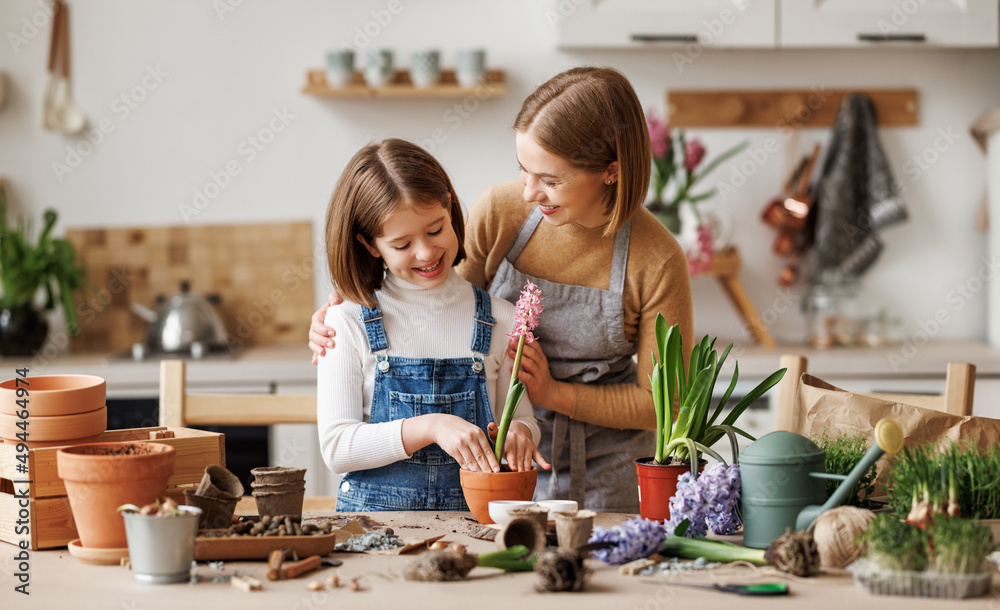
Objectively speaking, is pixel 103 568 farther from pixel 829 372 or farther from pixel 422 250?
pixel 829 372

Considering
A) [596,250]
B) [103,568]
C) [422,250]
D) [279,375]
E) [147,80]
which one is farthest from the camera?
[147,80]

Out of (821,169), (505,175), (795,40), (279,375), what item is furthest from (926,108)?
(279,375)

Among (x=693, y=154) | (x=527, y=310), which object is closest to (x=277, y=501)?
(x=527, y=310)

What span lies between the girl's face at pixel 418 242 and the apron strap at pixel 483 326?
0.08 m

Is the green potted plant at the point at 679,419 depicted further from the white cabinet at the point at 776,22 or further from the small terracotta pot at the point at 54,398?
the white cabinet at the point at 776,22

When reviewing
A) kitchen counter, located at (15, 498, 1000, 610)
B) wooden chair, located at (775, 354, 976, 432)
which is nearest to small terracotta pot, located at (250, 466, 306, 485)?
kitchen counter, located at (15, 498, 1000, 610)

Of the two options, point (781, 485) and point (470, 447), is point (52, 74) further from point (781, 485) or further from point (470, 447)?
point (781, 485)

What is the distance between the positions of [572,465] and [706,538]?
639 millimetres

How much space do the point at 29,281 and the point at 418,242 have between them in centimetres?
199

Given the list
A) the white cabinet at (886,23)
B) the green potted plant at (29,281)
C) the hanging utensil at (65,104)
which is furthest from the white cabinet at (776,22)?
the green potted plant at (29,281)

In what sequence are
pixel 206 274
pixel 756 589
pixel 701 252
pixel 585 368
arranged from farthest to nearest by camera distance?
1. pixel 206 274
2. pixel 701 252
3. pixel 585 368
4. pixel 756 589

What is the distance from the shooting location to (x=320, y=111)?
3074mm

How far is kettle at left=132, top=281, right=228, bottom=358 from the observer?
280 cm

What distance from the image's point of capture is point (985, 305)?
10.3ft
